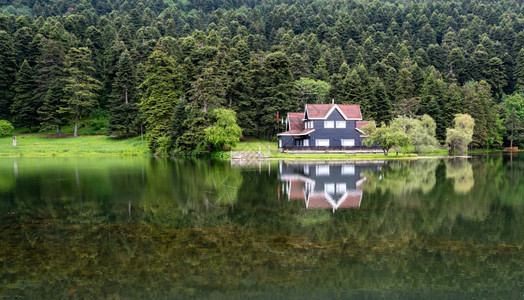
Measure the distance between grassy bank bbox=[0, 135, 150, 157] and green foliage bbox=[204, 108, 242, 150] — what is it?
1291cm

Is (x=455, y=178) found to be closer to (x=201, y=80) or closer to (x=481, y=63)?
(x=201, y=80)

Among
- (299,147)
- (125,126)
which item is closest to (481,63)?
(299,147)

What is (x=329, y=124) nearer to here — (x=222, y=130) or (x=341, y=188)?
(x=222, y=130)

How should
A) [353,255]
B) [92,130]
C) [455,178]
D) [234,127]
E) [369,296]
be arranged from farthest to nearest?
[92,130] → [234,127] → [455,178] → [353,255] → [369,296]

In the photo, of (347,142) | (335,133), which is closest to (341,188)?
(335,133)

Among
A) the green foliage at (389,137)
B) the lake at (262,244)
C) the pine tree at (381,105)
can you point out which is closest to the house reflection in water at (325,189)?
the lake at (262,244)

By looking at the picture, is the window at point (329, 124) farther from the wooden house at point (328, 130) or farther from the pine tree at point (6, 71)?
the pine tree at point (6, 71)

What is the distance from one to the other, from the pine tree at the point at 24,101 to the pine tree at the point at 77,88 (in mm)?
5631

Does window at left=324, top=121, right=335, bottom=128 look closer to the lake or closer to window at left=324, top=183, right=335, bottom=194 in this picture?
window at left=324, top=183, right=335, bottom=194

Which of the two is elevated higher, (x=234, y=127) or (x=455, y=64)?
(x=455, y=64)

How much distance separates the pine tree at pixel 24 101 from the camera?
71375mm

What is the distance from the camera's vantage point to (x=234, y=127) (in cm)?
5500

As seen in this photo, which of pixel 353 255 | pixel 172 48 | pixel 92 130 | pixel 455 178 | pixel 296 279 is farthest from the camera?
pixel 172 48

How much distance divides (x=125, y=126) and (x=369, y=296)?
64.3m
